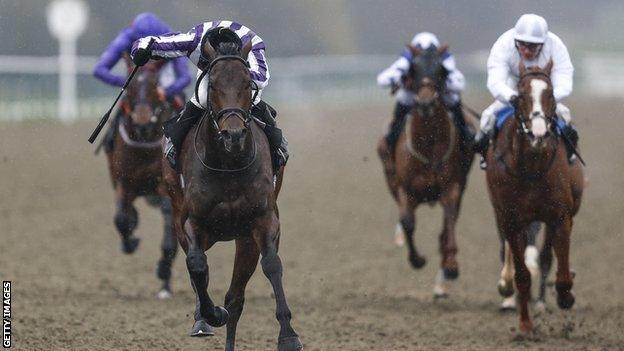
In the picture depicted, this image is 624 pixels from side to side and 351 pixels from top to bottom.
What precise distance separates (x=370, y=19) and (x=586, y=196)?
75.0 ft

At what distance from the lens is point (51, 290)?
35.7 ft

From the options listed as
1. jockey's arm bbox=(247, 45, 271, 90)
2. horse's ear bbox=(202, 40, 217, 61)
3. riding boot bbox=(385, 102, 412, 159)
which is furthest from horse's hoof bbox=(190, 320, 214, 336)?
riding boot bbox=(385, 102, 412, 159)

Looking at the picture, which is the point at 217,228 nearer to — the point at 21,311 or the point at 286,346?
the point at 286,346

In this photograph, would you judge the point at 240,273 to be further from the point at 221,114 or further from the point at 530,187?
the point at 530,187

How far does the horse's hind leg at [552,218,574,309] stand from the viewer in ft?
28.5

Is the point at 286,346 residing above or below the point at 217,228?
below

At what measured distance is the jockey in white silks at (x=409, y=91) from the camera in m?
11.2

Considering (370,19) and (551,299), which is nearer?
(551,299)

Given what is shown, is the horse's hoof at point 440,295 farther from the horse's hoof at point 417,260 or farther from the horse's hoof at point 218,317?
the horse's hoof at point 218,317

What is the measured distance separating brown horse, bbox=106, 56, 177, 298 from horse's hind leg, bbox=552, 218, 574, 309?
3.25 m

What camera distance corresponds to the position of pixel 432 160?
1109 cm

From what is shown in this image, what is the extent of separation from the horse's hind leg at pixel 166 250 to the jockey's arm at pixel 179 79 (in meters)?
0.90

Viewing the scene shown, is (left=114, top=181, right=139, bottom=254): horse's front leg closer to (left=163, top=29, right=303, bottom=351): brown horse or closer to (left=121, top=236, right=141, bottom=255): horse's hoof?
(left=121, top=236, right=141, bottom=255): horse's hoof

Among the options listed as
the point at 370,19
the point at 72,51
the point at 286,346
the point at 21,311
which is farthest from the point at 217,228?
the point at 370,19
